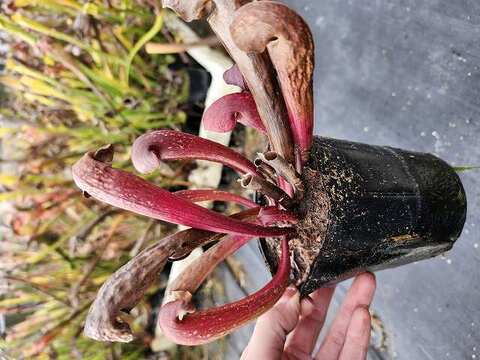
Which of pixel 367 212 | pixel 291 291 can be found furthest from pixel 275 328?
pixel 367 212

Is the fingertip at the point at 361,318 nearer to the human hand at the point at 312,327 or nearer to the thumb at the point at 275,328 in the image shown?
the human hand at the point at 312,327

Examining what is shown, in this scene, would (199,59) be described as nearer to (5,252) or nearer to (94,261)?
(94,261)

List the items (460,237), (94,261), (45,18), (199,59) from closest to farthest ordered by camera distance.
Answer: (460,237)
(94,261)
(199,59)
(45,18)

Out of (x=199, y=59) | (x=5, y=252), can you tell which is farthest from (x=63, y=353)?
(x=199, y=59)

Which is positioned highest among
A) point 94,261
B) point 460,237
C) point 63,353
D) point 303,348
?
point 460,237

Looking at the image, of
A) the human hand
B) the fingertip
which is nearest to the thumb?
the human hand

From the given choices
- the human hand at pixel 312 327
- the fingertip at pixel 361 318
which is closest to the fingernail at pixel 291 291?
the human hand at pixel 312 327

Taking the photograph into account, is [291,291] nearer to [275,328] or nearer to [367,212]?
[275,328]

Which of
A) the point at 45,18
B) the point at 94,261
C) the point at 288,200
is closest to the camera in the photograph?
the point at 288,200
